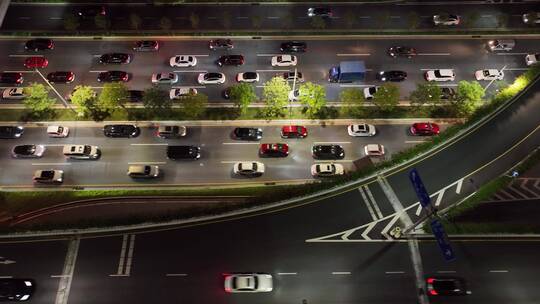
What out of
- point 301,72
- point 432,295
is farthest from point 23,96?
point 432,295

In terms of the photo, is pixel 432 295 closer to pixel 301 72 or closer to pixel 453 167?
pixel 453 167

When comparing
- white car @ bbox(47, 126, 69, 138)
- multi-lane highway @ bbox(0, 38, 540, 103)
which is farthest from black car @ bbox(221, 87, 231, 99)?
white car @ bbox(47, 126, 69, 138)

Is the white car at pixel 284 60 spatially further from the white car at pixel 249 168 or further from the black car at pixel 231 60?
the white car at pixel 249 168

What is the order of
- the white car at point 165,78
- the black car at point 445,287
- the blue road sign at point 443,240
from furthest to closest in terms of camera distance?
the white car at point 165,78 → the black car at point 445,287 → the blue road sign at point 443,240

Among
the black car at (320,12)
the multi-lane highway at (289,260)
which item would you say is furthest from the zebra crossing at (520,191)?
the black car at (320,12)

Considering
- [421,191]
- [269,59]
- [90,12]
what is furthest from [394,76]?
[90,12]

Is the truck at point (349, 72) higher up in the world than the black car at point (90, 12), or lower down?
lower down
